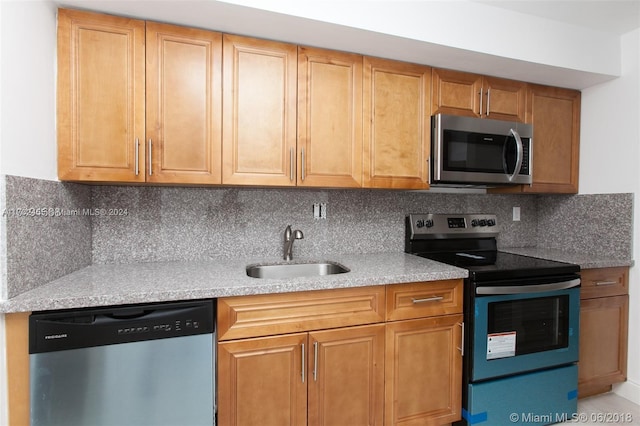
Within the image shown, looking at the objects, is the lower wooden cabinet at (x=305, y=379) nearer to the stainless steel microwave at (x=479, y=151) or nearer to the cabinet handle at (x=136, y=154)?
the cabinet handle at (x=136, y=154)

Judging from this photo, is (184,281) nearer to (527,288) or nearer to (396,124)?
(396,124)

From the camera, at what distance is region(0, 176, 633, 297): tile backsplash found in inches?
53.5

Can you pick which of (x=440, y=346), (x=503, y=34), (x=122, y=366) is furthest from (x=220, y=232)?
(x=503, y=34)

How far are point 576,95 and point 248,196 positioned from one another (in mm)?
2469

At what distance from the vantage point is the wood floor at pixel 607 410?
1999 millimetres

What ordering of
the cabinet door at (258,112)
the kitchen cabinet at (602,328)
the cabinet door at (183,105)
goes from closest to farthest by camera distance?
the cabinet door at (183,105), the cabinet door at (258,112), the kitchen cabinet at (602,328)

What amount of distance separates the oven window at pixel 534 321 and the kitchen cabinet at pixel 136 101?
5.42 ft

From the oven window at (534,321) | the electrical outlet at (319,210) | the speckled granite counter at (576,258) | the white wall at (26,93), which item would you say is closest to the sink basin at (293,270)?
the electrical outlet at (319,210)

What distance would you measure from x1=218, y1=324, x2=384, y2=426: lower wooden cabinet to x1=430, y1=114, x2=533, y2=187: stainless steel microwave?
1.06 m

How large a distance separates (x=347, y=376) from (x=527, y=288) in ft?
3.58

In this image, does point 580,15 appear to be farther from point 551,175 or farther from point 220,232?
point 220,232

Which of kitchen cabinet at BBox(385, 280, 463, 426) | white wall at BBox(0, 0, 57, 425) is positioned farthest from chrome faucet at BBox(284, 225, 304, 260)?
white wall at BBox(0, 0, 57, 425)

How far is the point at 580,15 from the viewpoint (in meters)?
2.00

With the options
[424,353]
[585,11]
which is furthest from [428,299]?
[585,11]
